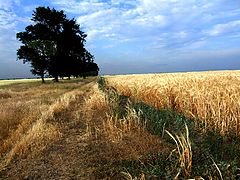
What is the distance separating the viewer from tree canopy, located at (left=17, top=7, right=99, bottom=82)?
47.0m

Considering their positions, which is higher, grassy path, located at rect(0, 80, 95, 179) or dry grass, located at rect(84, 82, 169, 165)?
dry grass, located at rect(84, 82, 169, 165)

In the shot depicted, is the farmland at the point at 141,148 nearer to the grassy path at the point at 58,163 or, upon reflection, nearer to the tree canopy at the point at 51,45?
the grassy path at the point at 58,163

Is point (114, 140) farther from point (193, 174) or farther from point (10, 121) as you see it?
point (10, 121)

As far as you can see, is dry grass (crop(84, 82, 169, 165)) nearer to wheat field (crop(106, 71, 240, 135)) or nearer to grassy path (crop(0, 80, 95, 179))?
grassy path (crop(0, 80, 95, 179))

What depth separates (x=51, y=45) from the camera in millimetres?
46938

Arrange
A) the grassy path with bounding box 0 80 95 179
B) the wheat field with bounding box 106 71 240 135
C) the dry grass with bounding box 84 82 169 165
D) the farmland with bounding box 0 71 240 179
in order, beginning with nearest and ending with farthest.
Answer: the farmland with bounding box 0 71 240 179 → the grassy path with bounding box 0 80 95 179 → the dry grass with bounding box 84 82 169 165 → the wheat field with bounding box 106 71 240 135

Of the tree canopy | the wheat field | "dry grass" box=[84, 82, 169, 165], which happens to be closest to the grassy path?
"dry grass" box=[84, 82, 169, 165]

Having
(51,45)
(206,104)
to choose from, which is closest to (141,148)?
(206,104)

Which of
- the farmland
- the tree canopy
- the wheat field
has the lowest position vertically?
the farmland

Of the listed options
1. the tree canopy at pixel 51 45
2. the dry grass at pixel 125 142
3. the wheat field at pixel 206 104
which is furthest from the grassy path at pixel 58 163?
the tree canopy at pixel 51 45

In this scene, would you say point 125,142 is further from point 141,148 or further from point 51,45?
point 51,45

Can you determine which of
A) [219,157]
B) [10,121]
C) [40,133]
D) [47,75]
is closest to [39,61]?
[47,75]

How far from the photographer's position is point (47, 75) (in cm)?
5009

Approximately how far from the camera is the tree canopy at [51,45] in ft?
154
